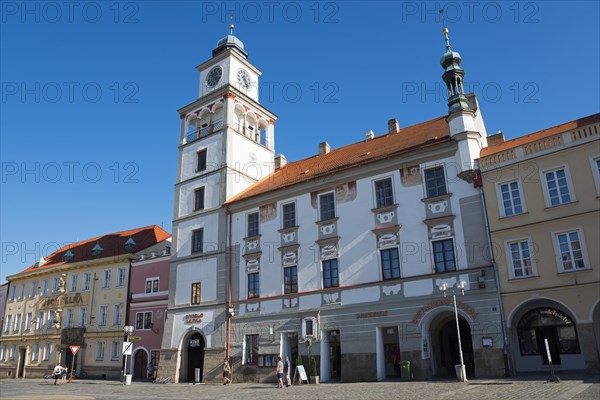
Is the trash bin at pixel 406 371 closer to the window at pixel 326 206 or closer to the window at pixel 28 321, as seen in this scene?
the window at pixel 326 206

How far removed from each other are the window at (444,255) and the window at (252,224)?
39.3ft

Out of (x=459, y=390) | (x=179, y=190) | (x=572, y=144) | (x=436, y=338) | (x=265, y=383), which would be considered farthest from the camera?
(x=179, y=190)

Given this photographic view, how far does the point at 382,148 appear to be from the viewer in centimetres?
2870

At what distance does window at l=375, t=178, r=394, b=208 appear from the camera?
25.8m

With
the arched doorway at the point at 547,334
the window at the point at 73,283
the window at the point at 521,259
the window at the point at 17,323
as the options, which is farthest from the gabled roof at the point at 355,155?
the window at the point at 17,323

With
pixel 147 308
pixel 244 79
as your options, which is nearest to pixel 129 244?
pixel 147 308

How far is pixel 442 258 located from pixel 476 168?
4.57 metres

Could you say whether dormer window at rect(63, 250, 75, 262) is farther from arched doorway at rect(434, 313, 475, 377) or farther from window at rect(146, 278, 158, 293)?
arched doorway at rect(434, 313, 475, 377)

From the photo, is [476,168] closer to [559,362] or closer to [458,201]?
[458,201]

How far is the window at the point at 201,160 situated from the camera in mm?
35969

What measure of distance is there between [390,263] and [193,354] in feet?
51.5

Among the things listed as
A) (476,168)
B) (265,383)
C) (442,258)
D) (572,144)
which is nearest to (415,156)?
(476,168)

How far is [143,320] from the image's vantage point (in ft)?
121

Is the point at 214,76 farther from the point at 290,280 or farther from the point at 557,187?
the point at 557,187
